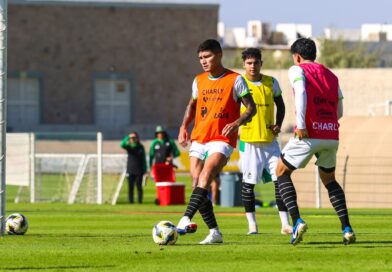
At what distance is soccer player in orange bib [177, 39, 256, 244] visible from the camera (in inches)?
566

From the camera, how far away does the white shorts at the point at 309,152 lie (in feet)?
45.4

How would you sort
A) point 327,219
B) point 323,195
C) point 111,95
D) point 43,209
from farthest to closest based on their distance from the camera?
point 111,95, point 323,195, point 43,209, point 327,219

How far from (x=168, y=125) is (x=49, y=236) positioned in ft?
220

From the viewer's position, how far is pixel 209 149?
14.5 meters

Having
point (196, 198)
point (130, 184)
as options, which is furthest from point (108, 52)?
point (196, 198)

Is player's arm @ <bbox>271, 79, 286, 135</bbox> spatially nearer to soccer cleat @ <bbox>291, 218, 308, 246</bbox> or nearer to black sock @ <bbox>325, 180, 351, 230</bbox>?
black sock @ <bbox>325, 180, 351, 230</bbox>

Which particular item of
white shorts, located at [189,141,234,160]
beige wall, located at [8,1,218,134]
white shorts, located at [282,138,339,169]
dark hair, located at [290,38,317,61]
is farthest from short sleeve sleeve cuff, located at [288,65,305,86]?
beige wall, located at [8,1,218,134]

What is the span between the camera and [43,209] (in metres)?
28.0

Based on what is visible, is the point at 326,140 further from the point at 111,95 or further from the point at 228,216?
the point at 111,95

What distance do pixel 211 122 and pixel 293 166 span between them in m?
1.10

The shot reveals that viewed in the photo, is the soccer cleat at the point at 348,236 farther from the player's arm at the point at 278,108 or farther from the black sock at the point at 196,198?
the player's arm at the point at 278,108

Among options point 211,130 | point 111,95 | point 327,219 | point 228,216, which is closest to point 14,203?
point 228,216

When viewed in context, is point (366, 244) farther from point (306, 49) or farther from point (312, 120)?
point (306, 49)

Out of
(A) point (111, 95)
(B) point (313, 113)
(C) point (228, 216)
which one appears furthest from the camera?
(A) point (111, 95)
